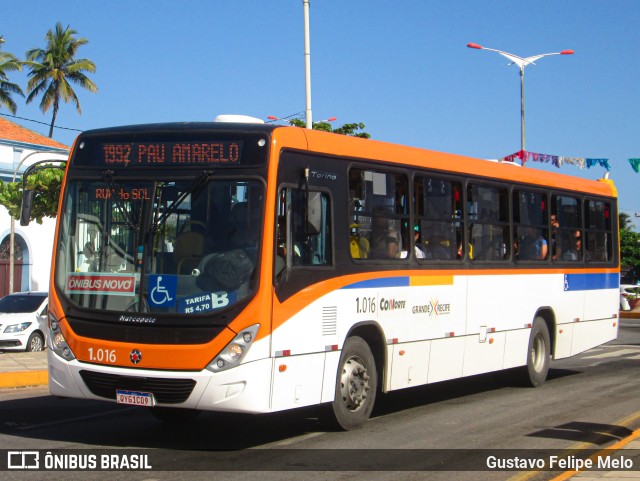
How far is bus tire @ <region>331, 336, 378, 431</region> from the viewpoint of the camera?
411 inches

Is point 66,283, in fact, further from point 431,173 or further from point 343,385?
point 431,173

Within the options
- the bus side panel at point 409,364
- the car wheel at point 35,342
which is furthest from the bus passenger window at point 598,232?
the car wheel at point 35,342

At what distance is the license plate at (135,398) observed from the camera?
30.2 ft

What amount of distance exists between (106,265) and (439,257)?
4.62 metres

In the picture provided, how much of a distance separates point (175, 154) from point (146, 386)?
2253 millimetres

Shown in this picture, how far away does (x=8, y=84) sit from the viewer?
192 ft

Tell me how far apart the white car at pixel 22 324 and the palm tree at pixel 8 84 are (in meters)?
36.3

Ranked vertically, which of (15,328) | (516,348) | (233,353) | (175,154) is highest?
(175,154)

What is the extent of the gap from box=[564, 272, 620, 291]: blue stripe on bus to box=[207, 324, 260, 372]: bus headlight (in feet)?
28.0

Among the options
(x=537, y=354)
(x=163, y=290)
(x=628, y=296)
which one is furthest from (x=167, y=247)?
(x=628, y=296)

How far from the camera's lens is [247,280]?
30.3ft

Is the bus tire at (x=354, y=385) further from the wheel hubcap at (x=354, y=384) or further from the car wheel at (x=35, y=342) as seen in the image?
the car wheel at (x=35, y=342)

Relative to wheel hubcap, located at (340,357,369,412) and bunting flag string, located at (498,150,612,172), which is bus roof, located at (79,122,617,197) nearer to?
wheel hubcap, located at (340,357,369,412)

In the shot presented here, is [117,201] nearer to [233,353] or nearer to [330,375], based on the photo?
[233,353]
